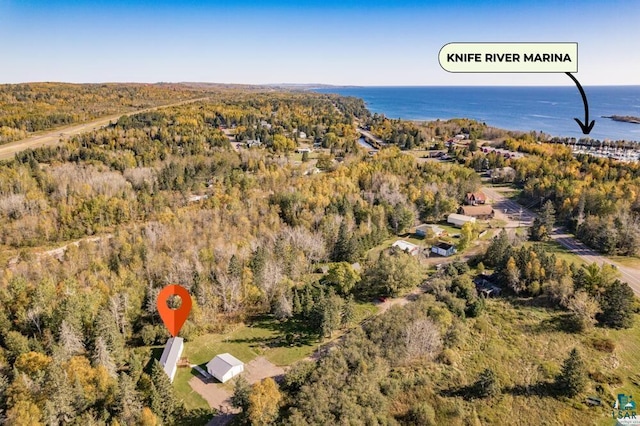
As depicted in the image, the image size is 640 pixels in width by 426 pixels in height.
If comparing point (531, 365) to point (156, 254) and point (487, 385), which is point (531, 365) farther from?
point (156, 254)

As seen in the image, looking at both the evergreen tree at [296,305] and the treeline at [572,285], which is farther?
the evergreen tree at [296,305]

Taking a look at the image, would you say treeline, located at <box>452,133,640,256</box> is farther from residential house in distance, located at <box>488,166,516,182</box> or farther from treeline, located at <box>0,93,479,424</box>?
treeline, located at <box>0,93,479,424</box>

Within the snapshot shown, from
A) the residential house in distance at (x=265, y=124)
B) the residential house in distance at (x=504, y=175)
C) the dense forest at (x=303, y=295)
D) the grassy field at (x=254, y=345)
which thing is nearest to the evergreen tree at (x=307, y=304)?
the dense forest at (x=303, y=295)

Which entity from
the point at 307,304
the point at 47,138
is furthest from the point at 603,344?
the point at 47,138

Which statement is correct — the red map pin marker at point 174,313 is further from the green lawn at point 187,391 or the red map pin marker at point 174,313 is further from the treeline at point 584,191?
the treeline at point 584,191

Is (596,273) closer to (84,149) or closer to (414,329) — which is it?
(414,329)

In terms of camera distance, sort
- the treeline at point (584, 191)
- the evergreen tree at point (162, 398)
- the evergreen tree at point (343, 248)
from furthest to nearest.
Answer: the treeline at point (584, 191) → the evergreen tree at point (343, 248) → the evergreen tree at point (162, 398)
